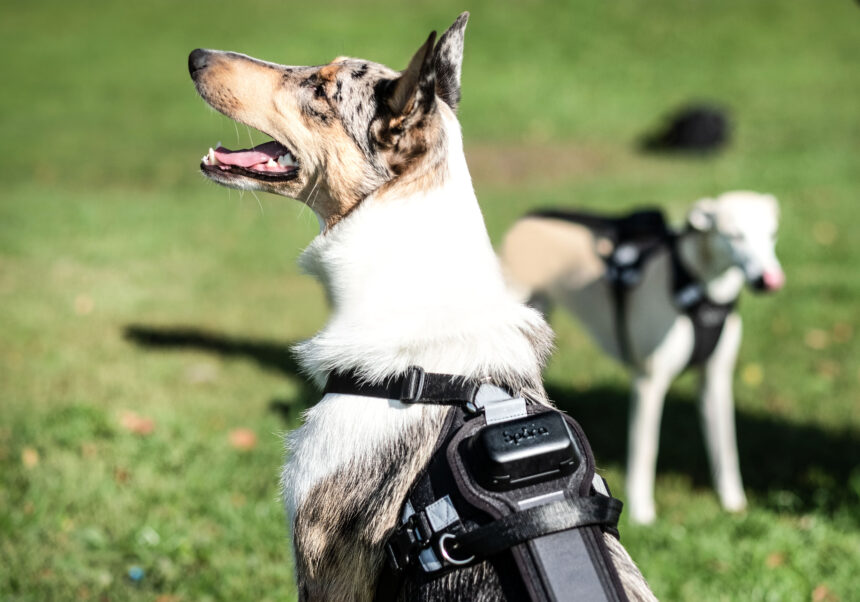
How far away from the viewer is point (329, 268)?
7.78 feet

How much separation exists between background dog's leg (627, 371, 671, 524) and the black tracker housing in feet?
9.38

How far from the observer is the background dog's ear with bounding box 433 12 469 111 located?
2.59m

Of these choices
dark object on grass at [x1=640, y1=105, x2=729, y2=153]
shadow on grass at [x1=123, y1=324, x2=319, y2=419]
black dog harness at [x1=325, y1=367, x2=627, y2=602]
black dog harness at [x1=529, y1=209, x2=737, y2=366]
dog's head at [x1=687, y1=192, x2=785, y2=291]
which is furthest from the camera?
dark object on grass at [x1=640, y1=105, x2=729, y2=153]

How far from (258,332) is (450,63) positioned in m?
4.87

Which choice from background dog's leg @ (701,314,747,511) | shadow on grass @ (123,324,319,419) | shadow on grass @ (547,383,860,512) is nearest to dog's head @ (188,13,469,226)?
background dog's leg @ (701,314,747,511)

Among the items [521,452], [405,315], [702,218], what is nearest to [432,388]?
[405,315]

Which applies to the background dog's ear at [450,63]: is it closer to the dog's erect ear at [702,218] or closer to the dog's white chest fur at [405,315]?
the dog's white chest fur at [405,315]

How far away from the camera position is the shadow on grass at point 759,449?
4.57 metres

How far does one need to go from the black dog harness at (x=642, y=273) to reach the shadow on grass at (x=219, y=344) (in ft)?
7.82

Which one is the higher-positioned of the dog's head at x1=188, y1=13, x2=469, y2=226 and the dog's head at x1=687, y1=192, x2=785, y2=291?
the dog's head at x1=188, y1=13, x2=469, y2=226

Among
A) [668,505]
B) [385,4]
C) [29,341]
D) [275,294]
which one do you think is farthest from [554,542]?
[385,4]

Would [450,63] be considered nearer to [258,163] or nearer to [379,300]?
[258,163]

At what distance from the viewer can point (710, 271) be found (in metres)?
4.58

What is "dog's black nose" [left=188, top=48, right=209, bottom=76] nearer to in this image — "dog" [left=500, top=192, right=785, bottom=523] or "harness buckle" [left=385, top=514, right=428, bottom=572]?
"harness buckle" [left=385, top=514, right=428, bottom=572]
